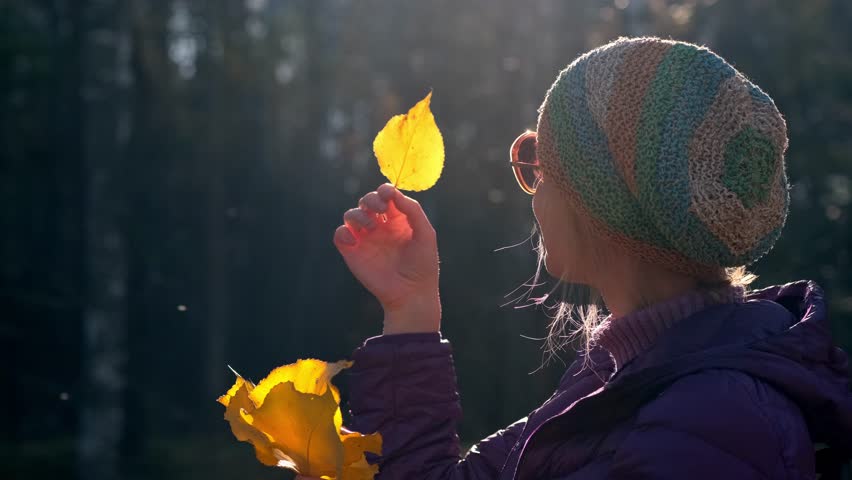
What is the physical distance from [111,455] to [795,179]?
667 centimetres

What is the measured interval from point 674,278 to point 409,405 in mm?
595

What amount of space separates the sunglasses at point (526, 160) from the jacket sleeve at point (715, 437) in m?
0.58

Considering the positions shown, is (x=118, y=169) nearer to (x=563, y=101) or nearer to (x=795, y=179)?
(x=795, y=179)

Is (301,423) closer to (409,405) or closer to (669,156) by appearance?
(409,405)

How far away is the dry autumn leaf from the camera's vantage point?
1.61m

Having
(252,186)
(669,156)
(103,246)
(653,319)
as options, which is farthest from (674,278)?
(252,186)

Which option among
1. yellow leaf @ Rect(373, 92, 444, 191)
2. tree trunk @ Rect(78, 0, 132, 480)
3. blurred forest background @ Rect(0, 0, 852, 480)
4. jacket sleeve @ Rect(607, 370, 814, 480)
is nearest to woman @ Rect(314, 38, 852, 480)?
jacket sleeve @ Rect(607, 370, 814, 480)

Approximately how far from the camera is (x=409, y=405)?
1934mm

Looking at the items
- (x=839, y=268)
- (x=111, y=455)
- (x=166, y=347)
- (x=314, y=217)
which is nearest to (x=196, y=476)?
(x=111, y=455)

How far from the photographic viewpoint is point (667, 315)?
1625 millimetres

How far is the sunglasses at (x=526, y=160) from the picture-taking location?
180cm

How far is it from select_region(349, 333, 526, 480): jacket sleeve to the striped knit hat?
50 centimetres

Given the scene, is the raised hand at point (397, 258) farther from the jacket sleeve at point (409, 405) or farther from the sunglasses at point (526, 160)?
the sunglasses at point (526, 160)

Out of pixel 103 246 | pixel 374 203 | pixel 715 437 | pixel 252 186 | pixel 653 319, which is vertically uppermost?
pixel 252 186
